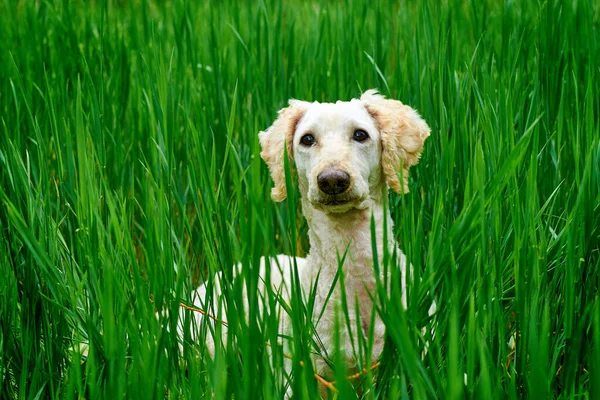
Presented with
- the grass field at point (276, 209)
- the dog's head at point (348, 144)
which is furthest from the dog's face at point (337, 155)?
the grass field at point (276, 209)

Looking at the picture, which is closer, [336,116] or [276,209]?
[336,116]

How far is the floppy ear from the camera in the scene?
2.39 metres

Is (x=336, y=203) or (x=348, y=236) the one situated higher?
(x=336, y=203)

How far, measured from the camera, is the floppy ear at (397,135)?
7.84ft

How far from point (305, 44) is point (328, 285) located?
1642 millimetres

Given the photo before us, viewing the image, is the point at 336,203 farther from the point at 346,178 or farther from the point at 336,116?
the point at 336,116

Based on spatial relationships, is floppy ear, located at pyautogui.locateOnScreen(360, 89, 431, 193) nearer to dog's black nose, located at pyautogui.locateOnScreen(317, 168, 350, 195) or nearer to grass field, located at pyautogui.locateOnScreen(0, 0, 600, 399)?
grass field, located at pyautogui.locateOnScreen(0, 0, 600, 399)

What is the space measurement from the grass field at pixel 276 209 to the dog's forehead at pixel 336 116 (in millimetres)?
170

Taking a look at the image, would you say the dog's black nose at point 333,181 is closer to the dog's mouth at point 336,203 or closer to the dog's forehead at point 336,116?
the dog's mouth at point 336,203

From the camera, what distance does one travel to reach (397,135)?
7.91ft

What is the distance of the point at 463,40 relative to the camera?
126 inches

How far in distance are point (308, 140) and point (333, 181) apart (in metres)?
0.31

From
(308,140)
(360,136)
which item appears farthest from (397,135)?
(308,140)

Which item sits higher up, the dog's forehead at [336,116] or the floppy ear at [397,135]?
the dog's forehead at [336,116]
